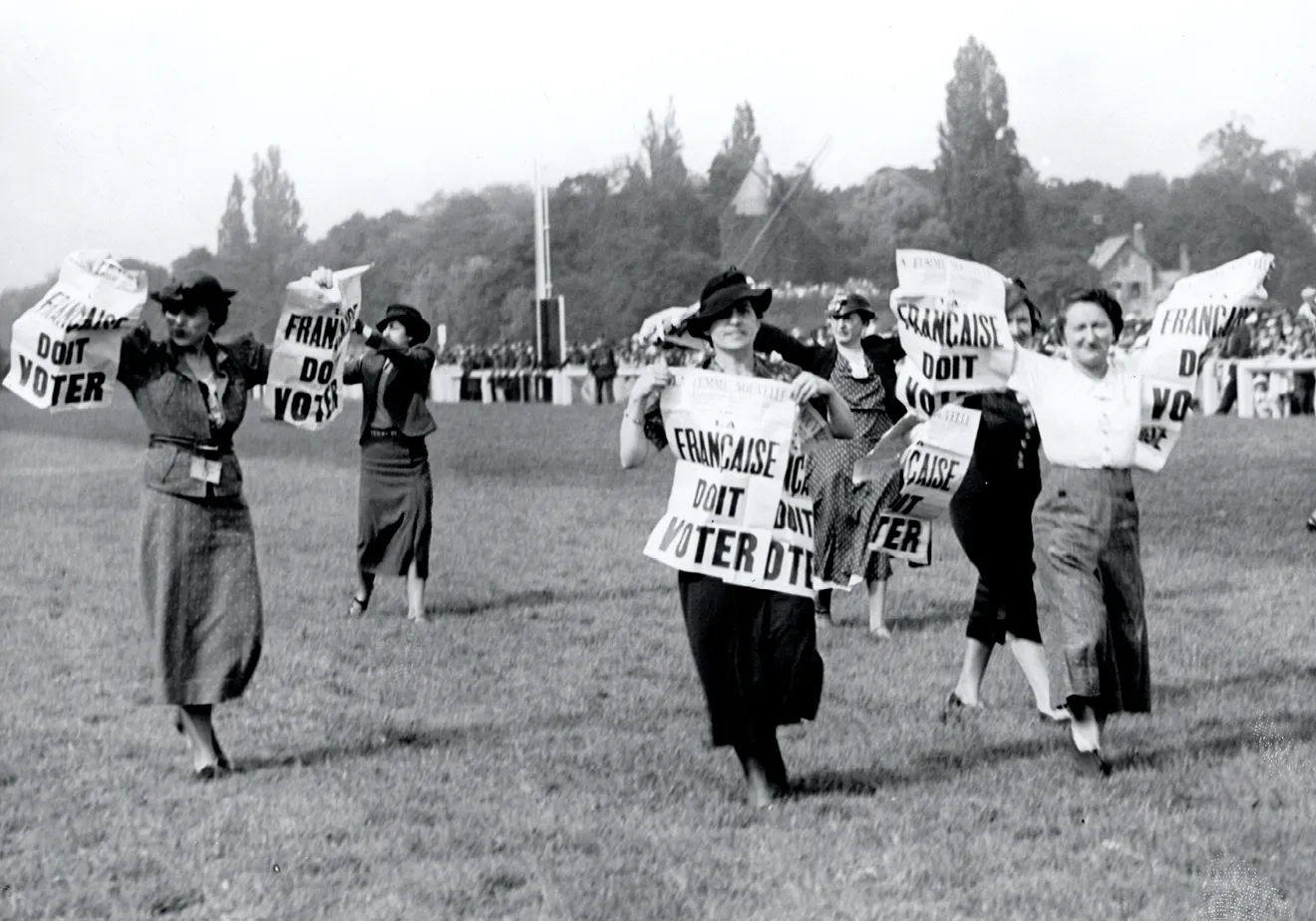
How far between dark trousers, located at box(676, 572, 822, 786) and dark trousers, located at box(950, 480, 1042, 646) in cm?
192

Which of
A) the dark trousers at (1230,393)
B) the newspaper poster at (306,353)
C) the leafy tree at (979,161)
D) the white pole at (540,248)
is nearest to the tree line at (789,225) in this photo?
the leafy tree at (979,161)

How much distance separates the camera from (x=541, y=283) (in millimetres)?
54969

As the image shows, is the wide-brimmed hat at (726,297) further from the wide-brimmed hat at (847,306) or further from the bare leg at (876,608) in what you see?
the bare leg at (876,608)

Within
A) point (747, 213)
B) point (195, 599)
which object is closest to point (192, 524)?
point (195, 599)

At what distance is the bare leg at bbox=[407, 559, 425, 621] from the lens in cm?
1229

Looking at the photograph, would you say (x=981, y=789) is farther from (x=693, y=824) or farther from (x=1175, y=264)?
(x=1175, y=264)

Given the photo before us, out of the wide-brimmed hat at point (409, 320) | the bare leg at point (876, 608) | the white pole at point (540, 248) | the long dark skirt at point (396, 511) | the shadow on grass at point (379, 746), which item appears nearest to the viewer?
the shadow on grass at point (379, 746)

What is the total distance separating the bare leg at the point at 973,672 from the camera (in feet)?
28.5

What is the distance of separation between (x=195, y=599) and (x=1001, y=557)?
3840 millimetres

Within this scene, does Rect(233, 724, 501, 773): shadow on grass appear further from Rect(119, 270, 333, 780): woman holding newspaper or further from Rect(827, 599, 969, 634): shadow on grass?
Rect(827, 599, 969, 634): shadow on grass

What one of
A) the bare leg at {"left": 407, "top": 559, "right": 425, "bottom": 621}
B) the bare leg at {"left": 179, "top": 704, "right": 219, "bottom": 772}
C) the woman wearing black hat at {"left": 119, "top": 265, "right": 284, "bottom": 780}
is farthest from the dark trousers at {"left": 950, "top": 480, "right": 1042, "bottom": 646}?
the bare leg at {"left": 407, "top": 559, "right": 425, "bottom": 621}

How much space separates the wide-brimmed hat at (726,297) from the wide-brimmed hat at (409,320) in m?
4.84

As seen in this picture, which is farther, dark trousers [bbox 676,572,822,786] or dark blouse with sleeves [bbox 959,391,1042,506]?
dark blouse with sleeves [bbox 959,391,1042,506]

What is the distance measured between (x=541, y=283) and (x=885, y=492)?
44.6 metres
